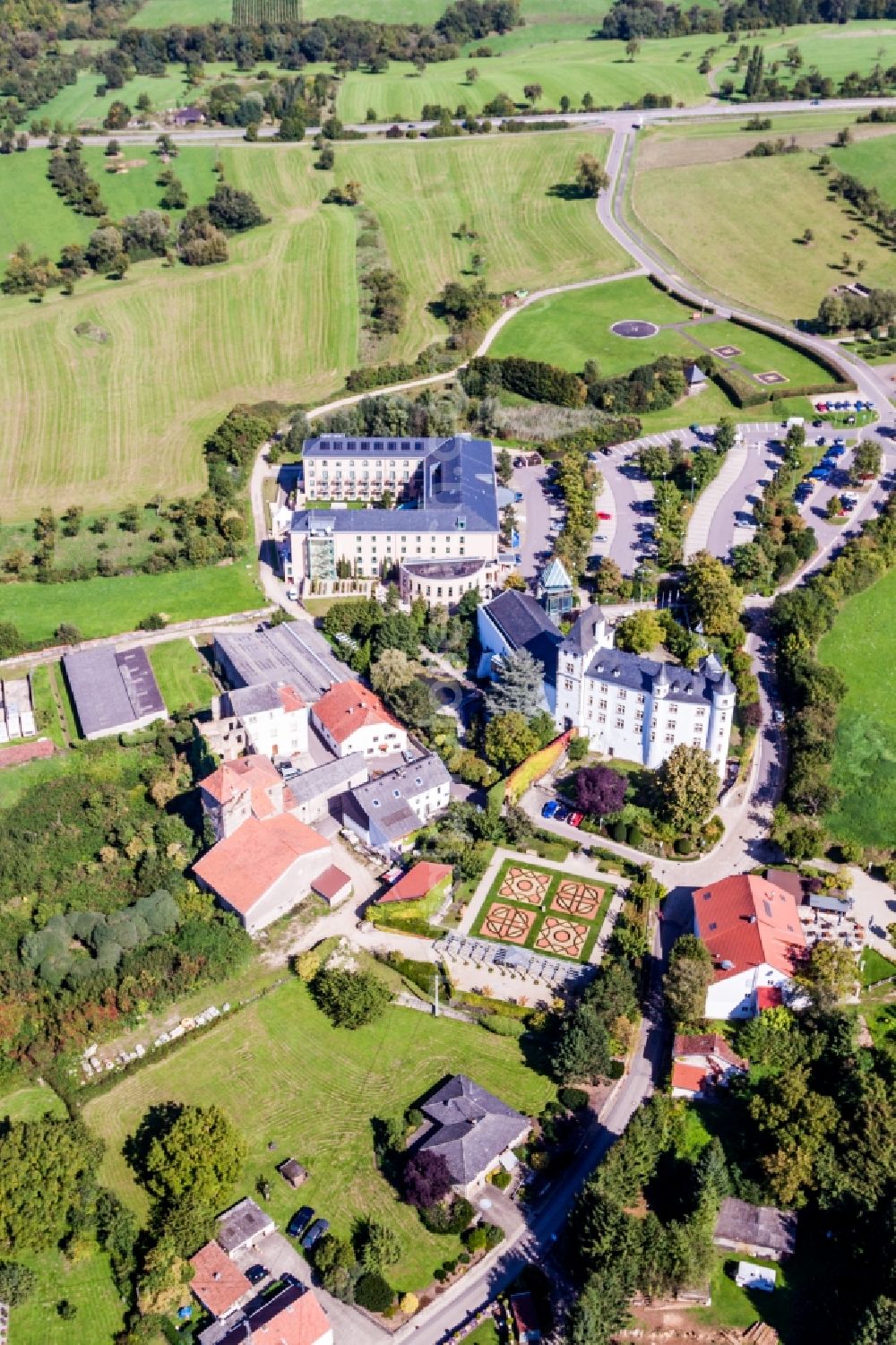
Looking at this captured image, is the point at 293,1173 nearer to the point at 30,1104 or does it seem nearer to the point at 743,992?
the point at 30,1104

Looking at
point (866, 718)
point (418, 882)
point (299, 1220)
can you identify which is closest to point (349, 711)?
point (418, 882)

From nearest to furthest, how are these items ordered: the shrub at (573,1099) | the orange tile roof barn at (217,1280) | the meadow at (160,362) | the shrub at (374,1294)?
1. the shrub at (374,1294)
2. the orange tile roof barn at (217,1280)
3. the shrub at (573,1099)
4. the meadow at (160,362)

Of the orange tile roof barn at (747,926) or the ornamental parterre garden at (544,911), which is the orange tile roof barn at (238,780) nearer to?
the ornamental parterre garden at (544,911)

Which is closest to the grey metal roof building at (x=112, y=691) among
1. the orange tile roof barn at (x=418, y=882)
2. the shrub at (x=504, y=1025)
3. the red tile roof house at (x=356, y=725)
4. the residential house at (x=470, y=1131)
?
the red tile roof house at (x=356, y=725)

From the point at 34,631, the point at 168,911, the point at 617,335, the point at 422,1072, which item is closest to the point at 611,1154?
the point at 422,1072

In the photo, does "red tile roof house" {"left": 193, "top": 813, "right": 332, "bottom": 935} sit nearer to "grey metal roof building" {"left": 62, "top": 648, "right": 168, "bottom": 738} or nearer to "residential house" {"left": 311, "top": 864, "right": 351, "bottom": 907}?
"residential house" {"left": 311, "top": 864, "right": 351, "bottom": 907}

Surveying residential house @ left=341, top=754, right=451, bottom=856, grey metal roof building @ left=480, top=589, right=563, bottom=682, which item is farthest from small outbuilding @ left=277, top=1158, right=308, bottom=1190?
grey metal roof building @ left=480, top=589, right=563, bottom=682
